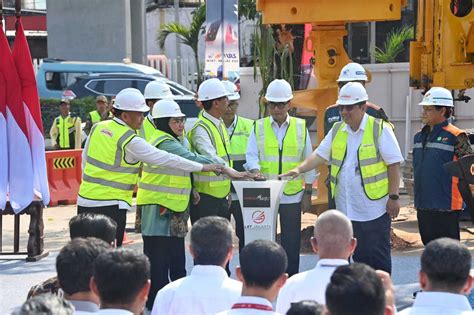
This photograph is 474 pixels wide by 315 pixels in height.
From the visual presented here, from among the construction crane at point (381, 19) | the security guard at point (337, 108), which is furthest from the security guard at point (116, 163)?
the construction crane at point (381, 19)

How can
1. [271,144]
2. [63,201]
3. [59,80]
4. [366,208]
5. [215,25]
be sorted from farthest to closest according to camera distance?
[59,80], [63,201], [215,25], [271,144], [366,208]

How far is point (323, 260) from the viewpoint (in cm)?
539

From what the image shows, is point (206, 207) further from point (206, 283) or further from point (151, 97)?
point (206, 283)

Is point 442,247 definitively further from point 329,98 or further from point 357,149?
point 329,98

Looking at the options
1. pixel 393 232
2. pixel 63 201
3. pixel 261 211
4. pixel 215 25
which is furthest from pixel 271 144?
pixel 63 201

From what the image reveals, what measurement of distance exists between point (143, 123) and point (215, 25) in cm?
561

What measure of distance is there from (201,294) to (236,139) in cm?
478

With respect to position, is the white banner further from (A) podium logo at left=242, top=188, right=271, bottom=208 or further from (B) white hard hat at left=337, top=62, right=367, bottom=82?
(A) podium logo at left=242, top=188, right=271, bottom=208

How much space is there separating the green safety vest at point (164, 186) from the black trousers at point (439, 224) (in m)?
2.14

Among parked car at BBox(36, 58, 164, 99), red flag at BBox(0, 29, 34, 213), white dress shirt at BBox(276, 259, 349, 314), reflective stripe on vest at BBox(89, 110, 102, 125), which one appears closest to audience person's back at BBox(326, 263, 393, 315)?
white dress shirt at BBox(276, 259, 349, 314)

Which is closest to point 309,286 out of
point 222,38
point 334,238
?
point 334,238

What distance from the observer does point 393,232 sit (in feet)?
42.0

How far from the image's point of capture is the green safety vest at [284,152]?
9305 millimetres

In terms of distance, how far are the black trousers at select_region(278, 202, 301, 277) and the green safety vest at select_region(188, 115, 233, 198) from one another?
1.80ft
